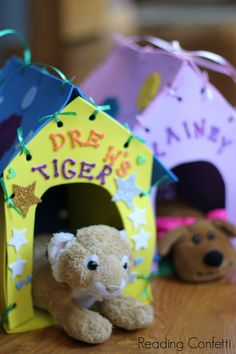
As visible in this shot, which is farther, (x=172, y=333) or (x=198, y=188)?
(x=198, y=188)

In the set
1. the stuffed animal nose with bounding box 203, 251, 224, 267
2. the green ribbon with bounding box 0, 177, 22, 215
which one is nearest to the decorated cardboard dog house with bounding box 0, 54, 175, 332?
the green ribbon with bounding box 0, 177, 22, 215

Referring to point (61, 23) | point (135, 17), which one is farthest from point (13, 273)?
point (135, 17)

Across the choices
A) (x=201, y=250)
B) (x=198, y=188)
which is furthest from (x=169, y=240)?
(x=198, y=188)

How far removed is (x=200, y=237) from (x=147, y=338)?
27cm

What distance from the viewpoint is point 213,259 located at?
105 cm

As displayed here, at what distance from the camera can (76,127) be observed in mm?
903

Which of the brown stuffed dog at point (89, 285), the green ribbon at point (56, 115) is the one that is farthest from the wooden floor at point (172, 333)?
the green ribbon at point (56, 115)

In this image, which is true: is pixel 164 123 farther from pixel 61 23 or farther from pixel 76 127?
pixel 61 23

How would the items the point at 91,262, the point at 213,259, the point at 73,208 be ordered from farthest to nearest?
the point at 73,208 < the point at 213,259 < the point at 91,262

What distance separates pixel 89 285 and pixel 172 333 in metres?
0.17

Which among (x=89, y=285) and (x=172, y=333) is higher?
(x=89, y=285)

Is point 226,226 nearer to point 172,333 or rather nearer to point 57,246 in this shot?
point 172,333

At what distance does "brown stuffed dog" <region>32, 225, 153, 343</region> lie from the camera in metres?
0.83

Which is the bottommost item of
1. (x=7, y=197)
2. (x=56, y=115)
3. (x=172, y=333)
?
(x=172, y=333)
